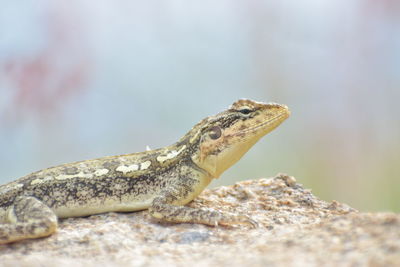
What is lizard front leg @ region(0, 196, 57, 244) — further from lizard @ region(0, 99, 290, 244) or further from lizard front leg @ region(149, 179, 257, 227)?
lizard front leg @ region(149, 179, 257, 227)

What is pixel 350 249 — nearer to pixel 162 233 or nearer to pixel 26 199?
pixel 162 233

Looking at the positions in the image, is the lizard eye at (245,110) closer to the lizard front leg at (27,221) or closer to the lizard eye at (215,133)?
the lizard eye at (215,133)

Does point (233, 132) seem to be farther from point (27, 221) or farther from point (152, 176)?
point (27, 221)

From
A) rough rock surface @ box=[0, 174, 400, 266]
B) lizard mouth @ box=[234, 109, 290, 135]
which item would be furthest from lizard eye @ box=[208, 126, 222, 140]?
rough rock surface @ box=[0, 174, 400, 266]

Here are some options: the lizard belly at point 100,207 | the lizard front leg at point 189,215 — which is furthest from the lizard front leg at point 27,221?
the lizard front leg at point 189,215

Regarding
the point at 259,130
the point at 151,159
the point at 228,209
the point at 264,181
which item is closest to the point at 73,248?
the point at 151,159
